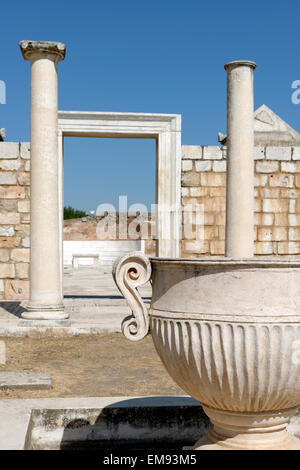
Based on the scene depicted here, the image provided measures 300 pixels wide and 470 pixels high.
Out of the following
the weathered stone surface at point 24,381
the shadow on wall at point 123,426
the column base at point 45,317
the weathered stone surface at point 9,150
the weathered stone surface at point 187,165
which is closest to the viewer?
the shadow on wall at point 123,426

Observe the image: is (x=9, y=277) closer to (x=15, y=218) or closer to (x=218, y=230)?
(x=15, y=218)

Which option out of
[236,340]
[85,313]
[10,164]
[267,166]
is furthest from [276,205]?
[236,340]

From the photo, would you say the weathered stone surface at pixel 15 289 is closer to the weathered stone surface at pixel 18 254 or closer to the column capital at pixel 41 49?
the weathered stone surface at pixel 18 254

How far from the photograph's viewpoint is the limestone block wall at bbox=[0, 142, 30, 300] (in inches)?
430

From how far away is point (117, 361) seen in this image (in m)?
6.53

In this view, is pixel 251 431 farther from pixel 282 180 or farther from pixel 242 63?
pixel 282 180

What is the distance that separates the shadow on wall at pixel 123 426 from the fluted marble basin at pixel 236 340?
0.68 meters

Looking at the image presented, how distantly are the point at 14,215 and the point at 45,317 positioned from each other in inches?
137

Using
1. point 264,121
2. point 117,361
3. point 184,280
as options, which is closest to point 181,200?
point 264,121

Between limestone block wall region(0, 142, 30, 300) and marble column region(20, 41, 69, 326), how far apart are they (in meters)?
2.87

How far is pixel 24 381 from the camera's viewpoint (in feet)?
16.5

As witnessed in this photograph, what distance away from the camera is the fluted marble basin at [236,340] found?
2.83 metres

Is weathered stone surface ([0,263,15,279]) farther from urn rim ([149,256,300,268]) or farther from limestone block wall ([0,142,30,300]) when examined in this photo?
urn rim ([149,256,300,268])

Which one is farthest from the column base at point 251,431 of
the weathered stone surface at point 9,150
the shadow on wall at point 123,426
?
the weathered stone surface at point 9,150
